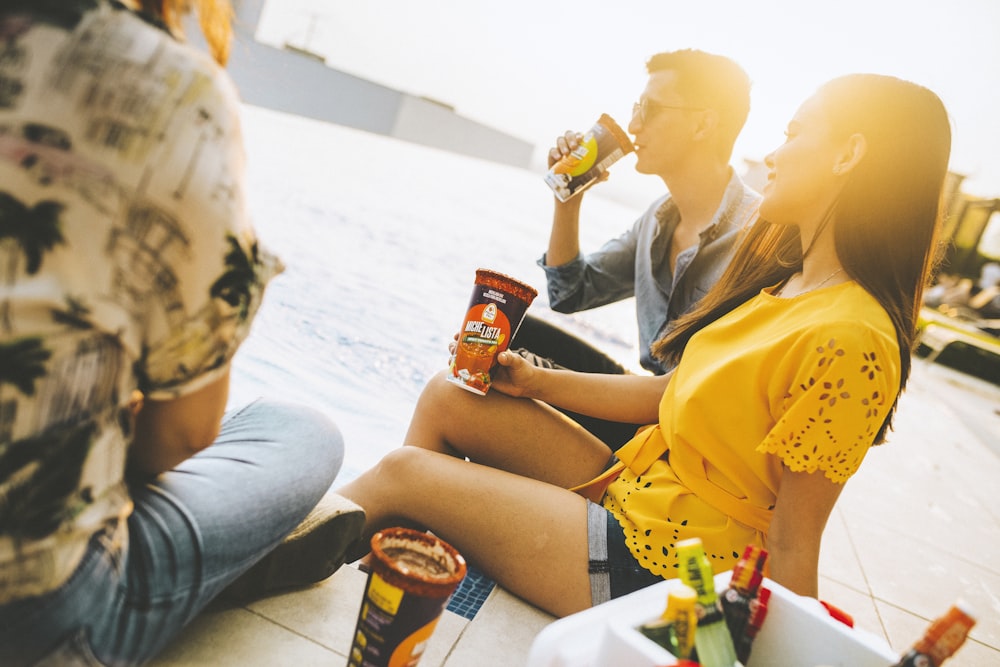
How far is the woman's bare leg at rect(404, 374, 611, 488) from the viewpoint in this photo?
1.74 m

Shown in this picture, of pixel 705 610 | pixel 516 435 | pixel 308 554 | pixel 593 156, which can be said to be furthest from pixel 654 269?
pixel 705 610

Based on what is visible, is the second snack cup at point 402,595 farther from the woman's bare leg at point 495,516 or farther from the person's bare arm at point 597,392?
the person's bare arm at point 597,392

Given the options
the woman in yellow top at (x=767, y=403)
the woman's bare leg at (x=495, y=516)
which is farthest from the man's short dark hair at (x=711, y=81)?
the woman's bare leg at (x=495, y=516)

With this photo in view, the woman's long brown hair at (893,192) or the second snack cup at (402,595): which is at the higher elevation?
the woman's long brown hair at (893,192)

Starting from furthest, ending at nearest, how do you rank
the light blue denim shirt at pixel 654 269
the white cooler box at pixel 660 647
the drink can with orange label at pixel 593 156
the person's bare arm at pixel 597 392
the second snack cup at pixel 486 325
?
the light blue denim shirt at pixel 654 269, the drink can with orange label at pixel 593 156, the person's bare arm at pixel 597 392, the second snack cup at pixel 486 325, the white cooler box at pixel 660 647

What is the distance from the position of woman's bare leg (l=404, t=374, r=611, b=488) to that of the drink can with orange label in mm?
676

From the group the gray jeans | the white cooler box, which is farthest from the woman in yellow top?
the gray jeans

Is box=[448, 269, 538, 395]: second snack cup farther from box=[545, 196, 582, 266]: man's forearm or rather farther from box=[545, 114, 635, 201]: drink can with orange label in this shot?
box=[545, 196, 582, 266]: man's forearm

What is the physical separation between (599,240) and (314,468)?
550 inches

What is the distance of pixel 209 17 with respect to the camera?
88 centimetres

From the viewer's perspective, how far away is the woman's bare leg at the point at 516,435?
174cm

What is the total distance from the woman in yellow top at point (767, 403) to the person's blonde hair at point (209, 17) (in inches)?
35.2

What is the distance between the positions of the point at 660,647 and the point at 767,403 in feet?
2.21

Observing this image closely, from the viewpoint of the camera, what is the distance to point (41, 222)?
66cm
